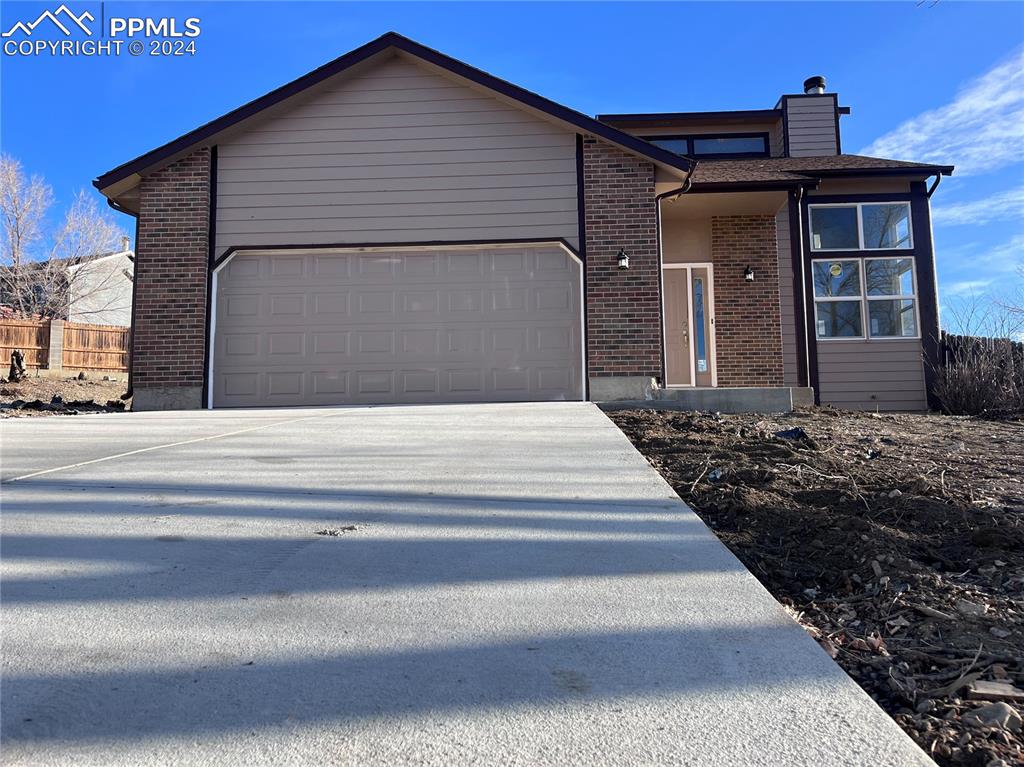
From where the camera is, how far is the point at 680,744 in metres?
1.64

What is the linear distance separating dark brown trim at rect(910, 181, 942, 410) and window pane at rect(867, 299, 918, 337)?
8.1 inches

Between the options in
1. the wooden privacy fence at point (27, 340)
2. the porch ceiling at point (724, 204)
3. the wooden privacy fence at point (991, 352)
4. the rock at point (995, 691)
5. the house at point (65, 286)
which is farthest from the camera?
the house at point (65, 286)

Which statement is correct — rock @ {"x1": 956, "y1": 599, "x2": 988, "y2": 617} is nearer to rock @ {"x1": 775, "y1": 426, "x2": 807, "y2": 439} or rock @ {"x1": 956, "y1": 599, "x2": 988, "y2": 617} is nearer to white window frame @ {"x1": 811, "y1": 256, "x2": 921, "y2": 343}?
rock @ {"x1": 775, "y1": 426, "x2": 807, "y2": 439}

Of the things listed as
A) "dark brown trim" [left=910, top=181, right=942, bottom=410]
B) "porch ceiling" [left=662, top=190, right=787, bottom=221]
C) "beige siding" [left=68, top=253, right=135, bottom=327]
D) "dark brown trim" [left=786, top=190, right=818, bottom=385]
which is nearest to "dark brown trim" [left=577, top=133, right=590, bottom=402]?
"porch ceiling" [left=662, top=190, right=787, bottom=221]

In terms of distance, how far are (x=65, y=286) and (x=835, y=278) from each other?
3036 cm

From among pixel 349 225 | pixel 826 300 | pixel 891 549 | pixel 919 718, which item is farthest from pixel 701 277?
pixel 919 718

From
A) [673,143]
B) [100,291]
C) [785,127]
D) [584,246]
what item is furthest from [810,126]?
[100,291]

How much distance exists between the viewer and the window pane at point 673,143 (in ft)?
46.0

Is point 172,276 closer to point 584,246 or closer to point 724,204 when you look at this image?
point 584,246

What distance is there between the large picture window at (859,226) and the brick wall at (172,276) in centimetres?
1003

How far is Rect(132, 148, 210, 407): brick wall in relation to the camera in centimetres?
947

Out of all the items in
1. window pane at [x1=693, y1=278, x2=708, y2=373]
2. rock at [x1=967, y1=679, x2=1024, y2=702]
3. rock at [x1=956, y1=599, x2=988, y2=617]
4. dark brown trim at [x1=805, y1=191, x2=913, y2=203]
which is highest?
dark brown trim at [x1=805, y1=191, x2=913, y2=203]

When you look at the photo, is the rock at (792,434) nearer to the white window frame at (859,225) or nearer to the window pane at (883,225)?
the white window frame at (859,225)

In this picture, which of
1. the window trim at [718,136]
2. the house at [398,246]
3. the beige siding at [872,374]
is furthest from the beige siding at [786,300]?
the window trim at [718,136]
